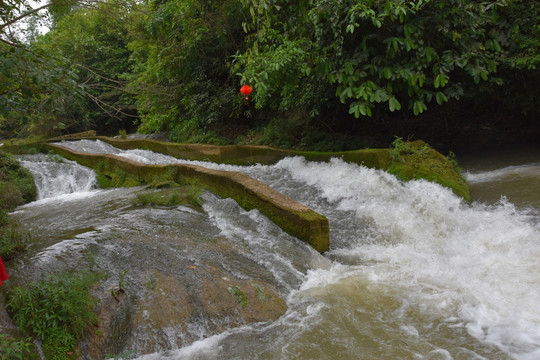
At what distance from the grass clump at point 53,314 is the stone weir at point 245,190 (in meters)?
2.71

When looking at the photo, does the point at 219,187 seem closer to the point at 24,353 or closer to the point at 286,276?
the point at 286,276

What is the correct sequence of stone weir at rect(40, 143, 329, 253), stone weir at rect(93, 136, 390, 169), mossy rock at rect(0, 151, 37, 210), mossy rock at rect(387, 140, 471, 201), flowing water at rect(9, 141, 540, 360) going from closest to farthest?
flowing water at rect(9, 141, 540, 360) → stone weir at rect(40, 143, 329, 253) → mossy rock at rect(387, 140, 471, 201) → stone weir at rect(93, 136, 390, 169) → mossy rock at rect(0, 151, 37, 210)

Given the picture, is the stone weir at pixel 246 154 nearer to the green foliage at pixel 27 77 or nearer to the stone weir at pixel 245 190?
the stone weir at pixel 245 190

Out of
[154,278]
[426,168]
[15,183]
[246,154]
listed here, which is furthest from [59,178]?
[426,168]

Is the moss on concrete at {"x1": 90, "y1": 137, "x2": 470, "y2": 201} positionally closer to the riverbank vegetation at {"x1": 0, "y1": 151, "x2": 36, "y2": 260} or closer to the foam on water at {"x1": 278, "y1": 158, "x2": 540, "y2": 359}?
the foam on water at {"x1": 278, "y1": 158, "x2": 540, "y2": 359}

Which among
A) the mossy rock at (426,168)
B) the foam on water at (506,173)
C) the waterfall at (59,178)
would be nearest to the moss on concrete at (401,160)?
the mossy rock at (426,168)

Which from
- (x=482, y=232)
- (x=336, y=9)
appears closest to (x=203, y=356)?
(x=482, y=232)

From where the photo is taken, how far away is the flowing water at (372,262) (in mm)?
3010

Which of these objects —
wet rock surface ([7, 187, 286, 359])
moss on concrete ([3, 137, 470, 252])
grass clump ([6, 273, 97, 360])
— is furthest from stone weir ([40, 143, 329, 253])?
grass clump ([6, 273, 97, 360])

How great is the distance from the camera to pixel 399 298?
3.63 m

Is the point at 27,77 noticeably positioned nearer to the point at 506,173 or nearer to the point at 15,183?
the point at 15,183

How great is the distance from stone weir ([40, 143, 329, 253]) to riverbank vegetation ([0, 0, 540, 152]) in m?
1.51

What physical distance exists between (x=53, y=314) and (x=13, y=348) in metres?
0.38

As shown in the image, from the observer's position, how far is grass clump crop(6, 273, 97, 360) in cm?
269
